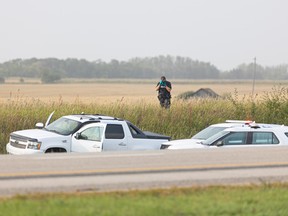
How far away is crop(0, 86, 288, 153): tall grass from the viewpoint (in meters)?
26.0

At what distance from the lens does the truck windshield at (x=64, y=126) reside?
19.9 metres

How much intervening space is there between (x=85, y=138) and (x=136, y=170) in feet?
24.4

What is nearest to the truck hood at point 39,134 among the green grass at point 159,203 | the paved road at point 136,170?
the paved road at point 136,170

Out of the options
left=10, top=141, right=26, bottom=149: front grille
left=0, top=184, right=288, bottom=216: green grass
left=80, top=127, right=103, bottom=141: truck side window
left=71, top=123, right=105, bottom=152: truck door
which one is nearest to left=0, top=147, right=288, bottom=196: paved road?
left=0, top=184, right=288, bottom=216: green grass

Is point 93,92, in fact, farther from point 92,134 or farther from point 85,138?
point 85,138

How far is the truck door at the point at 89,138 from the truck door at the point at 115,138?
15 centimetres

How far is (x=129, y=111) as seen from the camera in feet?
92.5

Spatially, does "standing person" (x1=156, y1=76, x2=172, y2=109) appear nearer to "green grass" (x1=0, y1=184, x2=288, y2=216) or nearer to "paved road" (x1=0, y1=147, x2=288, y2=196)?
"paved road" (x1=0, y1=147, x2=288, y2=196)

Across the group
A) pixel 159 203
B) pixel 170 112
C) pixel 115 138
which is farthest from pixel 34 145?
pixel 159 203

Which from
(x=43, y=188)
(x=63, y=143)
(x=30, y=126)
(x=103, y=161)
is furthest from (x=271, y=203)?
(x=30, y=126)

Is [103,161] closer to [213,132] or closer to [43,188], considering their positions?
[43,188]

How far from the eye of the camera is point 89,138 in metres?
19.6

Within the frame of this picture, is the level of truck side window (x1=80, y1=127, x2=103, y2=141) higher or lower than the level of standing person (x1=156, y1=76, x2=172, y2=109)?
lower

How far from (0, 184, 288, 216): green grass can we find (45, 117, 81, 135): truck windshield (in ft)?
32.4
